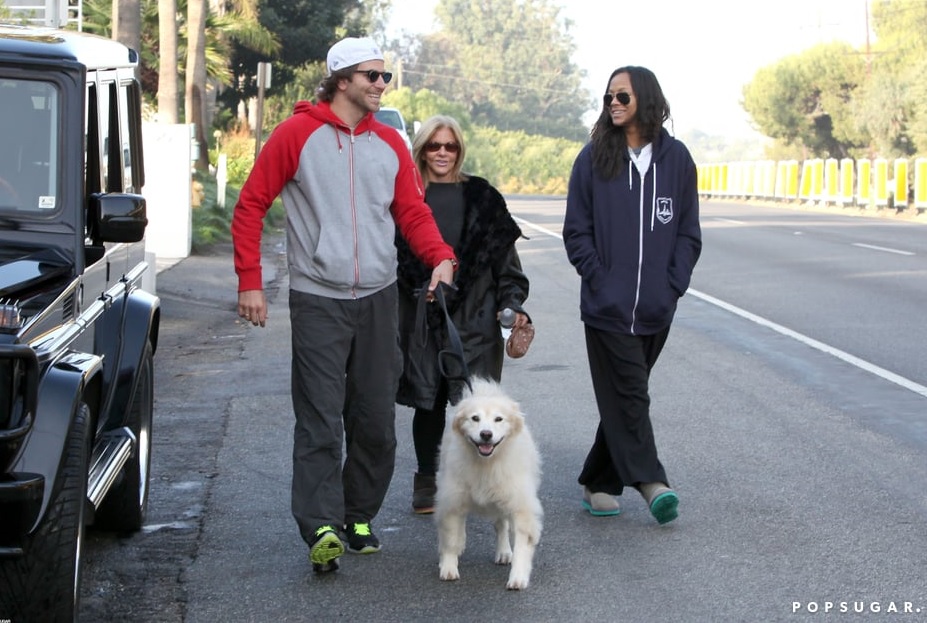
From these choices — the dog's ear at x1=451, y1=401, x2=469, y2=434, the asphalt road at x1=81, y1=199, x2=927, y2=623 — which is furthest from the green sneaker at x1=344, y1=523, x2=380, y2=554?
the dog's ear at x1=451, y1=401, x2=469, y2=434

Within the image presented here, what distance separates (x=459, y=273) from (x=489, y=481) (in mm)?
1323

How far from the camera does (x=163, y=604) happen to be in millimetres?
5234

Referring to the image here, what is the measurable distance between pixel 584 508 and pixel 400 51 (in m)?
124

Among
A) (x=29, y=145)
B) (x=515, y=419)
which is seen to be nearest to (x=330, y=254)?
(x=515, y=419)

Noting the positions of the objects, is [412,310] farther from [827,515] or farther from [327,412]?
[827,515]

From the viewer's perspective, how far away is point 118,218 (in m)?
5.09

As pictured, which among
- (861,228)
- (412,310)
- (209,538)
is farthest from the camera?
(861,228)

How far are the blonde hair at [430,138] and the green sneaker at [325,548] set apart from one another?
1.84 metres

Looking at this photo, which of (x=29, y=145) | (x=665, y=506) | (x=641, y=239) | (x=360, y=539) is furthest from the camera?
(x=641, y=239)

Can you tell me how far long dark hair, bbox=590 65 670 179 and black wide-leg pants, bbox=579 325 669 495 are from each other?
2.52ft

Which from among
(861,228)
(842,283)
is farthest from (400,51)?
(842,283)

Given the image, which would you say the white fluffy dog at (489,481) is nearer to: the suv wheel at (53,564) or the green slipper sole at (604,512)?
the green slipper sole at (604,512)

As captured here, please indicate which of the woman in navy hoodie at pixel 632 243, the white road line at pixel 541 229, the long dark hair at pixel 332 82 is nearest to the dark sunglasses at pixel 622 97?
the woman in navy hoodie at pixel 632 243

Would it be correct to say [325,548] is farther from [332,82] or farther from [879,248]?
[879,248]
